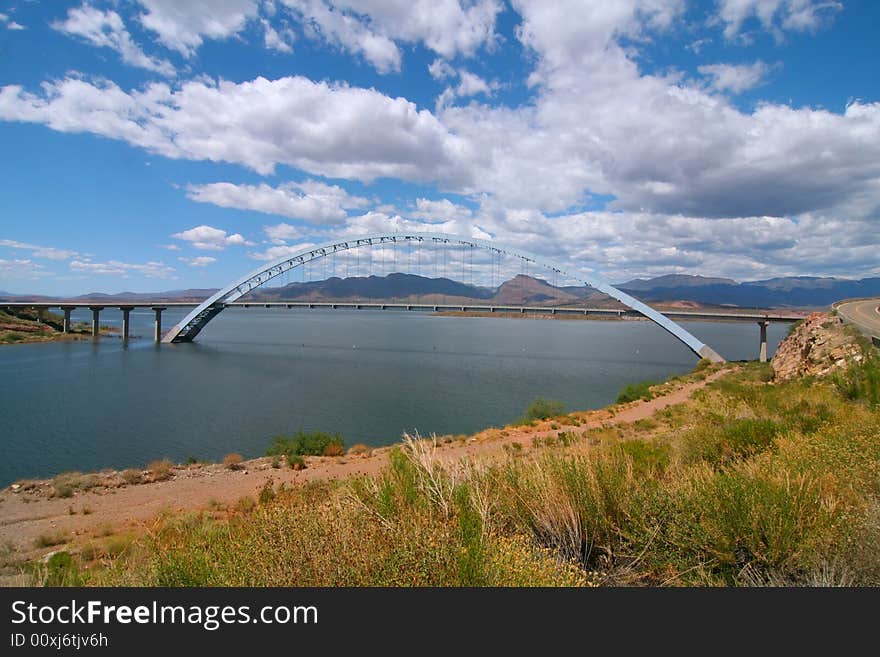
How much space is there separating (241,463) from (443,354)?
3682 cm

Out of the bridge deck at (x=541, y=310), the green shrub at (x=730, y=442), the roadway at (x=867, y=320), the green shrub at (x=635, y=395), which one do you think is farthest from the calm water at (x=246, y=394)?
the green shrub at (x=730, y=442)

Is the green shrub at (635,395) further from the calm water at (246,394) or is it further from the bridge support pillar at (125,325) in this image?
the bridge support pillar at (125,325)

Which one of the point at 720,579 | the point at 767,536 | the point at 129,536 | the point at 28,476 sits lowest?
the point at 28,476

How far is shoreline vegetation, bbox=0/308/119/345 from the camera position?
50000mm

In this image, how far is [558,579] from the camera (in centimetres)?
244

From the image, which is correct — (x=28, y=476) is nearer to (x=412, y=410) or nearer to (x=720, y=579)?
(x=412, y=410)

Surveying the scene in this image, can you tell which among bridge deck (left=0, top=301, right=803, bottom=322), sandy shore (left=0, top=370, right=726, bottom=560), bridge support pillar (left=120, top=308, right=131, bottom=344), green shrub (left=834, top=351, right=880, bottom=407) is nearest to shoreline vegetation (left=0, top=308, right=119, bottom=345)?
bridge deck (left=0, top=301, right=803, bottom=322)

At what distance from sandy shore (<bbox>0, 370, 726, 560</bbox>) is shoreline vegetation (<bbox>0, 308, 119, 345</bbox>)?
50377 millimetres

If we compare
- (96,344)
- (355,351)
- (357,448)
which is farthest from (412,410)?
(96,344)

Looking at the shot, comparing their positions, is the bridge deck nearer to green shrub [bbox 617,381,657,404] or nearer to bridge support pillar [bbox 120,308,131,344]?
bridge support pillar [bbox 120,308,131,344]

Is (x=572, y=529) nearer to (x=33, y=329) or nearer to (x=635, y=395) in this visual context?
(x=635, y=395)

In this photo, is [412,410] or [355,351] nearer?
[412,410]

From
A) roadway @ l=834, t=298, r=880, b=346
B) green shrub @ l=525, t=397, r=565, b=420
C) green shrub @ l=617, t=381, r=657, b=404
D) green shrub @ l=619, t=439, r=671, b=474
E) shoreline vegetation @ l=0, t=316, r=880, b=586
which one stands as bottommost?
green shrub @ l=525, t=397, r=565, b=420

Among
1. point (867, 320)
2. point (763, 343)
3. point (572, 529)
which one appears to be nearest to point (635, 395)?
point (867, 320)
